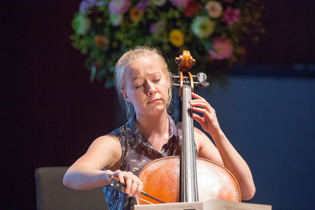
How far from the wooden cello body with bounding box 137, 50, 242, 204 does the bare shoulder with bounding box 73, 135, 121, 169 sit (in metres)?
0.17

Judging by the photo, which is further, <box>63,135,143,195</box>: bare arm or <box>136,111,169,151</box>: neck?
<box>136,111,169,151</box>: neck

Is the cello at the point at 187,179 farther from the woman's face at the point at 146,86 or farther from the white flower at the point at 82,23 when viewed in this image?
the white flower at the point at 82,23

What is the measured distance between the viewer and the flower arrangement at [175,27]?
148 centimetres

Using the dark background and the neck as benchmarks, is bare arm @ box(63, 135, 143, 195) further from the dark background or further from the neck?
the dark background

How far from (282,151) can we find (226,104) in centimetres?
46

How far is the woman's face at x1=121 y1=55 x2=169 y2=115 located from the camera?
117 cm

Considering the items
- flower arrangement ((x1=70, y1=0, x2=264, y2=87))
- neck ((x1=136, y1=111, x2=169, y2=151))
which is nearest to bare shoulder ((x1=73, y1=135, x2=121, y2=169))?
neck ((x1=136, y1=111, x2=169, y2=151))

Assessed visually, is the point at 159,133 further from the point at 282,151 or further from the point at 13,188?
the point at 13,188

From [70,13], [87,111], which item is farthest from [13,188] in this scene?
[70,13]

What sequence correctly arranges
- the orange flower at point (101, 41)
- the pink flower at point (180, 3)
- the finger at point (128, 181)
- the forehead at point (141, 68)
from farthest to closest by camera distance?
1. the orange flower at point (101, 41)
2. the pink flower at point (180, 3)
3. the forehead at point (141, 68)
4. the finger at point (128, 181)

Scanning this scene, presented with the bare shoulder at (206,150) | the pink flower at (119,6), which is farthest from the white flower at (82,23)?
the bare shoulder at (206,150)

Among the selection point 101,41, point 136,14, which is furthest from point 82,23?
point 136,14

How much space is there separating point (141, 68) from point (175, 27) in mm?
393

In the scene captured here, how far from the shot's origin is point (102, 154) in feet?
3.70
